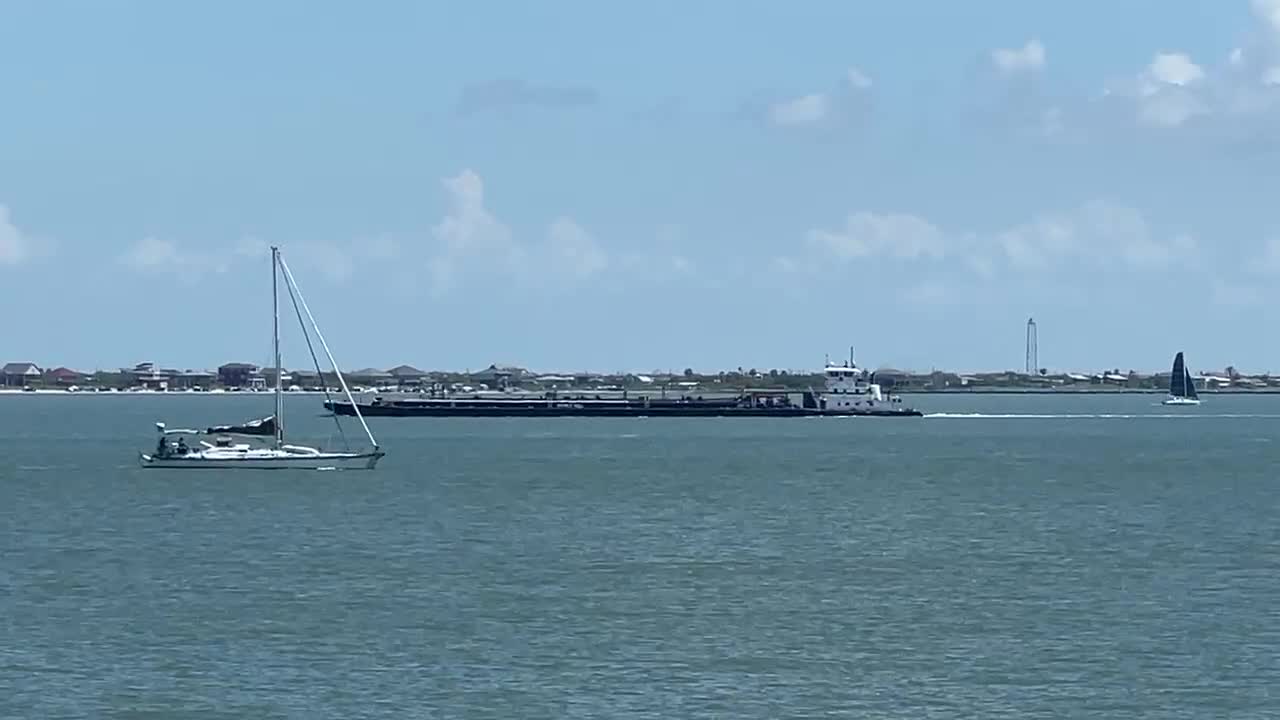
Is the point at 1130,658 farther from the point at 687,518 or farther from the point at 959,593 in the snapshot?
the point at 687,518

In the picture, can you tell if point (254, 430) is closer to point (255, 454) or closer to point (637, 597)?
point (255, 454)

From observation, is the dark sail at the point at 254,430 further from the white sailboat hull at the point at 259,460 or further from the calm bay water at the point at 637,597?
the calm bay water at the point at 637,597

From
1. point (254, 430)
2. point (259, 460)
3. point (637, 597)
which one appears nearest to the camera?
point (637, 597)

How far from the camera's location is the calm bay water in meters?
35.6

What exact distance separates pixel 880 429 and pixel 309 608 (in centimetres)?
13409

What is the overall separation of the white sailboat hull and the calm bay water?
93 centimetres

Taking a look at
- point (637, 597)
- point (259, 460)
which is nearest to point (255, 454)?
point (259, 460)

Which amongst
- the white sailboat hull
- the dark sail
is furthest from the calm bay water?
the dark sail

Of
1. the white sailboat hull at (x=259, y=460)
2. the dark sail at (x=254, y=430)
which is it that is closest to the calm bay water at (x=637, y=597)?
the white sailboat hull at (x=259, y=460)

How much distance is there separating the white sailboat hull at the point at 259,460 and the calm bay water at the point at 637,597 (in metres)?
→ 0.93

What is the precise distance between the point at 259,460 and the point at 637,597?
50238 mm

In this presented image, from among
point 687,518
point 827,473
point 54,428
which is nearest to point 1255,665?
point 687,518

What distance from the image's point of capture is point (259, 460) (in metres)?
95.0

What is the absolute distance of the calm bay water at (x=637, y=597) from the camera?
35625mm
